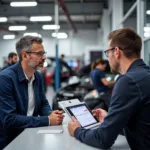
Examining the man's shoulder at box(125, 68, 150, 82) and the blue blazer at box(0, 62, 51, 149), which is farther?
the blue blazer at box(0, 62, 51, 149)

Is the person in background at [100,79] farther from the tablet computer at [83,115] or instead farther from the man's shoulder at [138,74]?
the man's shoulder at [138,74]

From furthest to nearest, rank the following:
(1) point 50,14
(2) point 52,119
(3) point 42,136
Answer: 1. (1) point 50,14
2. (2) point 52,119
3. (3) point 42,136

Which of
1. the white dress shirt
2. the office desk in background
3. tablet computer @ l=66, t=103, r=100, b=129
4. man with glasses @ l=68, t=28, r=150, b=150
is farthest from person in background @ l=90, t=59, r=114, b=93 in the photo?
man with glasses @ l=68, t=28, r=150, b=150

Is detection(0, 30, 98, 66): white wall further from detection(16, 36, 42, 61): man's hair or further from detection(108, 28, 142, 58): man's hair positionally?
detection(108, 28, 142, 58): man's hair

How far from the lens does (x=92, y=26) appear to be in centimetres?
1627

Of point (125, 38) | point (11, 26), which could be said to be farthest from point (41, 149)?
point (11, 26)

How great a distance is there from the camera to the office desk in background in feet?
5.37

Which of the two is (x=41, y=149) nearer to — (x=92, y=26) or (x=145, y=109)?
(x=145, y=109)

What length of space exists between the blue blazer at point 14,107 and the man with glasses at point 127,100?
0.62 meters

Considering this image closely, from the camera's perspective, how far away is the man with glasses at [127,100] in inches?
58.8

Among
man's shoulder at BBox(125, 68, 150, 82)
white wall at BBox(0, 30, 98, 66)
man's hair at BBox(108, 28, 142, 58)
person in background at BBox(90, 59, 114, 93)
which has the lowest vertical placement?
person in background at BBox(90, 59, 114, 93)

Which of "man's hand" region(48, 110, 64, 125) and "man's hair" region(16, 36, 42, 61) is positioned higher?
"man's hair" region(16, 36, 42, 61)

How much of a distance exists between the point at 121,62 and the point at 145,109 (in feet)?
1.04

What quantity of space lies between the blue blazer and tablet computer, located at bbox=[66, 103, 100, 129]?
28cm
